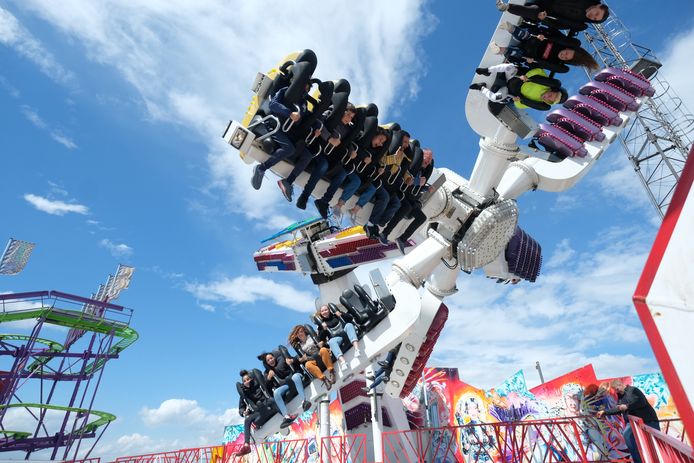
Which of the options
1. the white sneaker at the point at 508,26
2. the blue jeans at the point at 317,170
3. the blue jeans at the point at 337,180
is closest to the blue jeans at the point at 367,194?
the blue jeans at the point at 337,180

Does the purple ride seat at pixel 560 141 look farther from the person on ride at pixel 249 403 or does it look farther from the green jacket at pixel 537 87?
the person on ride at pixel 249 403

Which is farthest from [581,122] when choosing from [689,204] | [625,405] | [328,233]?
[689,204]

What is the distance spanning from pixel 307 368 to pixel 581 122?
7578 mm

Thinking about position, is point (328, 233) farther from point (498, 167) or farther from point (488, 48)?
point (488, 48)

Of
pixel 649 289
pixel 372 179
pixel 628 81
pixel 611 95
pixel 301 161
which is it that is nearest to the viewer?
pixel 649 289

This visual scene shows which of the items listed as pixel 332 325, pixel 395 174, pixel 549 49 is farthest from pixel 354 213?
pixel 549 49

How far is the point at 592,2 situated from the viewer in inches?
211

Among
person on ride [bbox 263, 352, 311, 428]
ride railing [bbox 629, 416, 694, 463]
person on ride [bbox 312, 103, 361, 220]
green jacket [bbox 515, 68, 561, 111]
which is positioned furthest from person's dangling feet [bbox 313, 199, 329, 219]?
ride railing [bbox 629, 416, 694, 463]

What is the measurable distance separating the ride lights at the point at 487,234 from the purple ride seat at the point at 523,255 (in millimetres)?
877

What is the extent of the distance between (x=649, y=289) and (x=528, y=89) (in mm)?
6151

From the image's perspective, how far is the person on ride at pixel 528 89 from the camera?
251 inches

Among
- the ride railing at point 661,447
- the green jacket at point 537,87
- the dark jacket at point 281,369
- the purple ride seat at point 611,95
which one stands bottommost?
the ride railing at point 661,447

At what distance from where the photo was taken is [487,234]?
7770 mm

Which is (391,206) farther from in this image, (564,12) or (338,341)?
(564,12)
